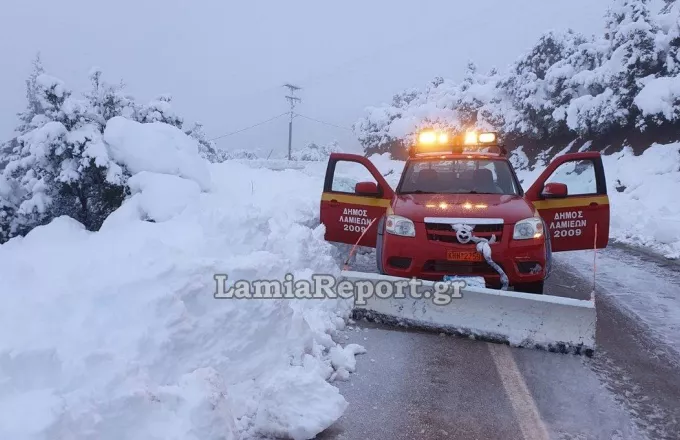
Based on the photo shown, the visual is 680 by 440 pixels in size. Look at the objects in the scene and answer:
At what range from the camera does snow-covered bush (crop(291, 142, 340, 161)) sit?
2958 inches

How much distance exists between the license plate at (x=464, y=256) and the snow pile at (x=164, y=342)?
1141 mm

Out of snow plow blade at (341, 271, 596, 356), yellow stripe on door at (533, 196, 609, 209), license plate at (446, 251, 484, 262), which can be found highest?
yellow stripe on door at (533, 196, 609, 209)

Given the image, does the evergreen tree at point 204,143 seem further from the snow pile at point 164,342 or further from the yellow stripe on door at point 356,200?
the snow pile at point 164,342

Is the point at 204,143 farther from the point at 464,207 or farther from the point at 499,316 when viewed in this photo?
the point at 499,316

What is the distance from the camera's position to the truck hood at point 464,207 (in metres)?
5.04

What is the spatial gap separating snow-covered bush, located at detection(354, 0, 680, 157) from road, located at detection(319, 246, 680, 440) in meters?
17.4

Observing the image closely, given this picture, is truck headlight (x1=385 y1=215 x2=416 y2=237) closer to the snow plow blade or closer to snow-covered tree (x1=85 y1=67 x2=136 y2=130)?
the snow plow blade

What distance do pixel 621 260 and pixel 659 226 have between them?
8.46 ft

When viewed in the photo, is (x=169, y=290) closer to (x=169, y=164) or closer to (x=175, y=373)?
(x=175, y=373)

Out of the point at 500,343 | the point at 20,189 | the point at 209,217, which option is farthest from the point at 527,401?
the point at 20,189

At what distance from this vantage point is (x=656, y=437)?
9.96 feet

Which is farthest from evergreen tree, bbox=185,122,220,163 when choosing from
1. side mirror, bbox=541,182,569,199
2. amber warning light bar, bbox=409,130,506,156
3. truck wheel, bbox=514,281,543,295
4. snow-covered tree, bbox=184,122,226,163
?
truck wheel, bbox=514,281,543,295

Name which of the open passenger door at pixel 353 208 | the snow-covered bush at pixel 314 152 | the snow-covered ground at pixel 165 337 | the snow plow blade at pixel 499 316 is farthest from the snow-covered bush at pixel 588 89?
the snow-covered bush at pixel 314 152

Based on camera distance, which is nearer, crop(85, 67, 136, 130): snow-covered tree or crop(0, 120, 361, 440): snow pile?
crop(0, 120, 361, 440): snow pile
